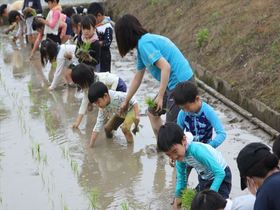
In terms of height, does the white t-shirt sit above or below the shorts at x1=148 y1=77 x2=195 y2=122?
below

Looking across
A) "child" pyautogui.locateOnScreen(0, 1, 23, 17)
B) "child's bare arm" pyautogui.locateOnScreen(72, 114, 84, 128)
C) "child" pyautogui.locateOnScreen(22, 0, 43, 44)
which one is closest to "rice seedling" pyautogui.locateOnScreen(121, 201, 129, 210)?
"child's bare arm" pyautogui.locateOnScreen(72, 114, 84, 128)

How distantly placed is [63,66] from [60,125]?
1475 mm

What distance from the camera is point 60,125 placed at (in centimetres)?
765

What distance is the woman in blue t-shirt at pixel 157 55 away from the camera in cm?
532

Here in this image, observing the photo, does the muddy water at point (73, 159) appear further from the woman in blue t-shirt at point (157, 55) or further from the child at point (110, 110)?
the woman in blue t-shirt at point (157, 55)

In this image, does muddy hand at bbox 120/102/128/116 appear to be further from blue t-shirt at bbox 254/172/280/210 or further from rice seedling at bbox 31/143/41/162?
blue t-shirt at bbox 254/172/280/210

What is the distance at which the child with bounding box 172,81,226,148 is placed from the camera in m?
4.69

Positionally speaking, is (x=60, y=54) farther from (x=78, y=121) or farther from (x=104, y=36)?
(x=78, y=121)

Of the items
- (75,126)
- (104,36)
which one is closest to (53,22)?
(104,36)

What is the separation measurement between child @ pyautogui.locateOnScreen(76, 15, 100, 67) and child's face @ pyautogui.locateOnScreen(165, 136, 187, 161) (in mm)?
4008

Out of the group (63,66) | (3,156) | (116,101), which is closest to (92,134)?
(116,101)

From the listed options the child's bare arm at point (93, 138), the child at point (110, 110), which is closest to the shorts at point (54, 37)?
the child at point (110, 110)

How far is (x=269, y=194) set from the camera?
3133mm

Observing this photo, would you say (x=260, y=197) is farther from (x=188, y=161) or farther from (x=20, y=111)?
(x=20, y=111)
